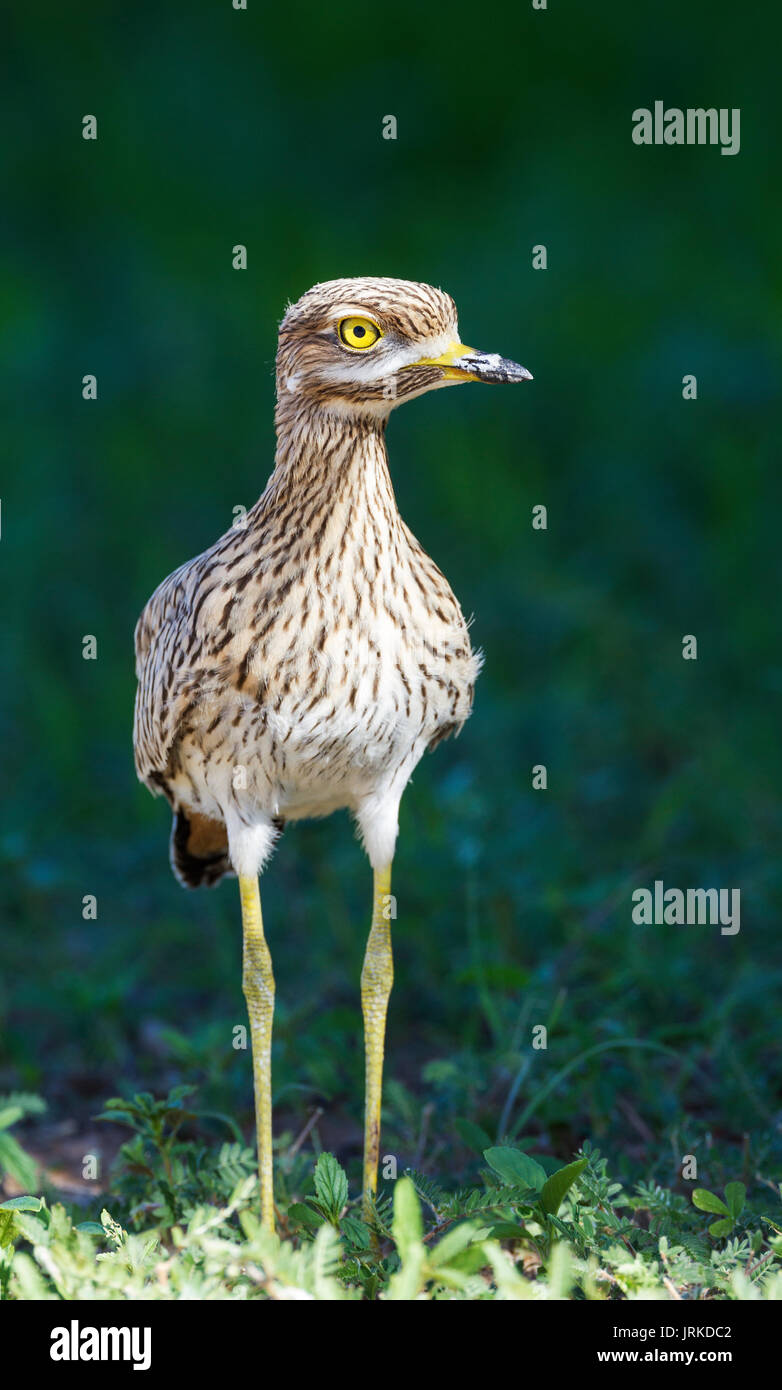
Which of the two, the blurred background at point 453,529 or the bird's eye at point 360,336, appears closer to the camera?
the bird's eye at point 360,336

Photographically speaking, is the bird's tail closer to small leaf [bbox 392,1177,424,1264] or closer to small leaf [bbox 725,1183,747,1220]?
small leaf [bbox 392,1177,424,1264]

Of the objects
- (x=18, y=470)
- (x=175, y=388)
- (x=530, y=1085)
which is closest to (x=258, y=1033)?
(x=530, y=1085)

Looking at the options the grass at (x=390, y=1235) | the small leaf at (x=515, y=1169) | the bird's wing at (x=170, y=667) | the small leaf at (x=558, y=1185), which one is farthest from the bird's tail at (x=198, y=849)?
the small leaf at (x=558, y=1185)

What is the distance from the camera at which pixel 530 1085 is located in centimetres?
409

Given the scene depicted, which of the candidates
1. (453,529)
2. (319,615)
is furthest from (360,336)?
(453,529)

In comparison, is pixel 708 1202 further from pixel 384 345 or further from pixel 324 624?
pixel 384 345

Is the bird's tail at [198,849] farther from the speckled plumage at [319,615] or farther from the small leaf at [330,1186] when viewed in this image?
the small leaf at [330,1186]

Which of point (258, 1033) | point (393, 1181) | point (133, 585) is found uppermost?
point (133, 585)

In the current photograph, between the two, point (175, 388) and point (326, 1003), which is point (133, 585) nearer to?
point (175, 388)

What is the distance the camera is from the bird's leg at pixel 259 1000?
3455mm

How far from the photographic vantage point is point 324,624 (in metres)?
3.16

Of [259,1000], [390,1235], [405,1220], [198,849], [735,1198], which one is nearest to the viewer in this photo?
[405,1220]

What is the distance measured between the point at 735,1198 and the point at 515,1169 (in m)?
0.43
